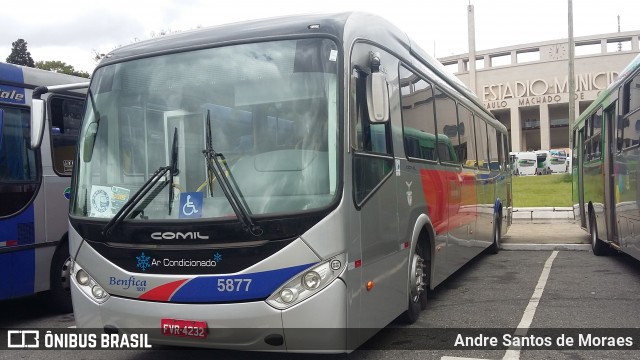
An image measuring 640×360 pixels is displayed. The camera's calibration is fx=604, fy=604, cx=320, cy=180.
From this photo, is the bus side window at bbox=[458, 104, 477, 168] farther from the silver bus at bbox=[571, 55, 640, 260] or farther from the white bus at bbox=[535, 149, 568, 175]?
the white bus at bbox=[535, 149, 568, 175]

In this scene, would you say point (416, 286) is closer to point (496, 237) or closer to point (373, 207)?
point (373, 207)

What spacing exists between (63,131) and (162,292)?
3900 millimetres

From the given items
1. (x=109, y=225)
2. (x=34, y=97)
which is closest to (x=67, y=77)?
(x=34, y=97)

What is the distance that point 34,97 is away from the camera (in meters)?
5.73

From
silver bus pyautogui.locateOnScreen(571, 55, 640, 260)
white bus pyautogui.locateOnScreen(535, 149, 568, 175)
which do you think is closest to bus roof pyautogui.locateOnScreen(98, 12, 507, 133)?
silver bus pyautogui.locateOnScreen(571, 55, 640, 260)

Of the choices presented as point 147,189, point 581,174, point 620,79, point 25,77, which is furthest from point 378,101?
point 581,174

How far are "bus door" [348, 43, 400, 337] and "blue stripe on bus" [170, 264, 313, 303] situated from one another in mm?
527

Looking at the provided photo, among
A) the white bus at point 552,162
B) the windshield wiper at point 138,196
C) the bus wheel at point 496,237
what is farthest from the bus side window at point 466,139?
the white bus at point 552,162

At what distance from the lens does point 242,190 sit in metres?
4.21

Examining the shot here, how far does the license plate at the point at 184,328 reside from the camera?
416cm

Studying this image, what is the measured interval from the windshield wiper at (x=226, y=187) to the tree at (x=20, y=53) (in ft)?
133

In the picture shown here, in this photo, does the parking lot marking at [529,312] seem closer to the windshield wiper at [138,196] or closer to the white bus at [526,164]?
the windshield wiper at [138,196]

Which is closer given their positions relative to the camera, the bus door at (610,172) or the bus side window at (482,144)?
the bus door at (610,172)

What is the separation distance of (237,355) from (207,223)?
1.62 metres
